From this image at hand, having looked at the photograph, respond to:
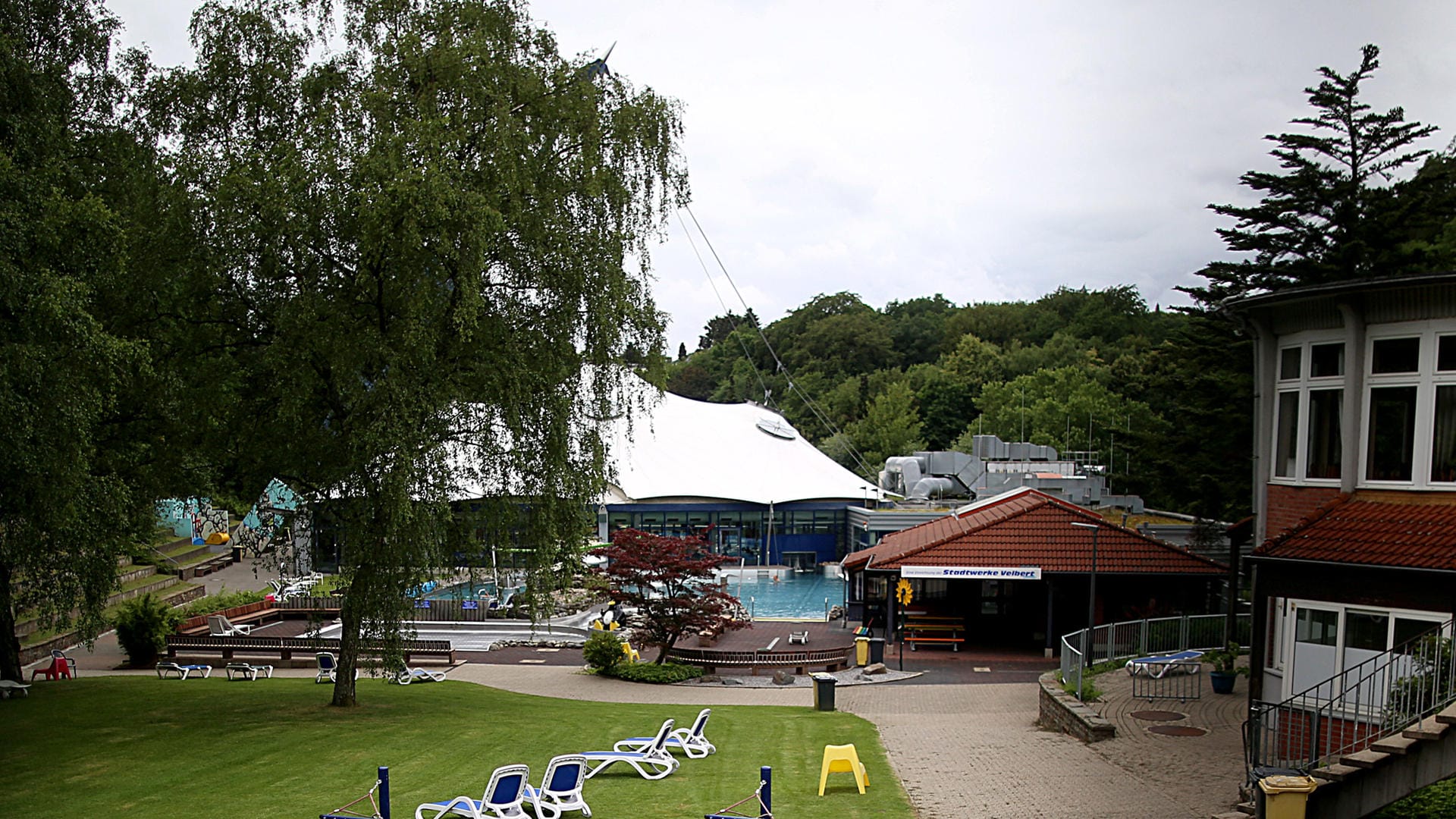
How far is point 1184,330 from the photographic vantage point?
31750 mm

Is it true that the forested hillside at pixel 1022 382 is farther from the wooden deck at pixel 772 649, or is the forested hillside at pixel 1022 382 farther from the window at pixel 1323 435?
the window at pixel 1323 435

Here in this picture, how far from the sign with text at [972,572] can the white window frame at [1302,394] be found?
10697mm

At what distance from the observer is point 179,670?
74.0ft

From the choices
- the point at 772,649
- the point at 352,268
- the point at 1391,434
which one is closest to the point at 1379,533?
the point at 1391,434

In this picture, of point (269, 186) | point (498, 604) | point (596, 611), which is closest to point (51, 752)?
point (269, 186)

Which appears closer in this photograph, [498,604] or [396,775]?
[396,775]

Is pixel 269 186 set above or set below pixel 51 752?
above

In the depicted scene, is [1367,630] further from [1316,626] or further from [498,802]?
[498,802]

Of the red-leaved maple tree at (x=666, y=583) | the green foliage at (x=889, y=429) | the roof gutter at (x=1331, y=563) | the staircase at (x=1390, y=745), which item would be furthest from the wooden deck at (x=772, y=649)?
the green foliage at (x=889, y=429)

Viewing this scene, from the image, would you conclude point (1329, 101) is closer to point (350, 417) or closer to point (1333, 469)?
point (1333, 469)

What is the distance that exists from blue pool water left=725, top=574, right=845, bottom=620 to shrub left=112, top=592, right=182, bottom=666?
1848 cm

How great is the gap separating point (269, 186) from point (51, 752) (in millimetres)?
7742

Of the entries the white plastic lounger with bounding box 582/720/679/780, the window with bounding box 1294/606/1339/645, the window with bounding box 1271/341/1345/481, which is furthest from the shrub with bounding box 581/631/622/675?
the window with bounding box 1294/606/1339/645

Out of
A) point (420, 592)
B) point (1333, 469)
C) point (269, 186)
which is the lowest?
point (420, 592)
